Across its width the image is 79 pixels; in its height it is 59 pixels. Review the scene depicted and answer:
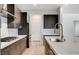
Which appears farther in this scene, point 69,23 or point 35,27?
point 69,23

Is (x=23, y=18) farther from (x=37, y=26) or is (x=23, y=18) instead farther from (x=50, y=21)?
(x=50, y=21)

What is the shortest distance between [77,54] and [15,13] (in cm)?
101

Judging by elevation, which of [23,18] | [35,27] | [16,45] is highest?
[23,18]

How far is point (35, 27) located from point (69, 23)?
591 millimetres

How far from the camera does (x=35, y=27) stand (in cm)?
213

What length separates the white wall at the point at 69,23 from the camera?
7.11 ft

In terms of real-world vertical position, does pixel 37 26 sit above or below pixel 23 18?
below

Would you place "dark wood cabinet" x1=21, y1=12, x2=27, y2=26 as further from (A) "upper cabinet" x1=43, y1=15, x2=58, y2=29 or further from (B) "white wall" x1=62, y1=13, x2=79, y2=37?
(B) "white wall" x1=62, y1=13, x2=79, y2=37

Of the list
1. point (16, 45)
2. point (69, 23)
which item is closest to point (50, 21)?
point (69, 23)

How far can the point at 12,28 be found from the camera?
2.12 meters

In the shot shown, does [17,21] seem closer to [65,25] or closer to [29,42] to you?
[29,42]
